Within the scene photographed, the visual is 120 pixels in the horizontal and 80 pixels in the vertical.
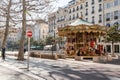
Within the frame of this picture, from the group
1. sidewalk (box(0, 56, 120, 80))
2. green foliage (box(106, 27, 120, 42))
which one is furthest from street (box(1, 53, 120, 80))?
green foliage (box(106, 27, 120, 42))

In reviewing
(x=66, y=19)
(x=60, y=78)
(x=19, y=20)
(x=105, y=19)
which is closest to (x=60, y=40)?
(x=66, y=19)

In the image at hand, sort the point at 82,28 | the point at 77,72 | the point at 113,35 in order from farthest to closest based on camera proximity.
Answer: the point at 113,35 < the point at 82,28 < the point at 77,72

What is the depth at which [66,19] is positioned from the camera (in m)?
91.6

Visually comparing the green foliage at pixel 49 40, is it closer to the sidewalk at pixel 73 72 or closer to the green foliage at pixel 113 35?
the green foliage at pixel 113 35

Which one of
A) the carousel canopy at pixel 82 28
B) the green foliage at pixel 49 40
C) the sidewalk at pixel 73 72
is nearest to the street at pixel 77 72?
the sidewalk at pixel 73 72

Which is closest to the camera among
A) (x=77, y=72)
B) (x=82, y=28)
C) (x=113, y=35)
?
(x=77, y=72)

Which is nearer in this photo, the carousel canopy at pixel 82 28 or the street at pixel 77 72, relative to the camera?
the street at pixel 77 72

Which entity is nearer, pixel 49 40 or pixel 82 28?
pixel 82 28

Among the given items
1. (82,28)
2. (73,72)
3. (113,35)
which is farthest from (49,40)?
(73,72)

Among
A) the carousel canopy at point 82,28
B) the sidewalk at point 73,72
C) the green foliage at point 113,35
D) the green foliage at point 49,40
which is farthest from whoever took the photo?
the green foliage at point 49,40

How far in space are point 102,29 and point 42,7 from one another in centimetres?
714

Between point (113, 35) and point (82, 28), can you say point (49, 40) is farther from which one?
point (82, 28)

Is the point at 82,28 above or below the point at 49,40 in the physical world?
above

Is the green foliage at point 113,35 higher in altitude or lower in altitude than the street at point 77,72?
higher
